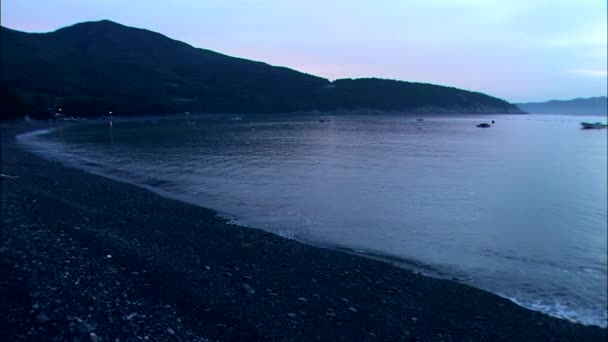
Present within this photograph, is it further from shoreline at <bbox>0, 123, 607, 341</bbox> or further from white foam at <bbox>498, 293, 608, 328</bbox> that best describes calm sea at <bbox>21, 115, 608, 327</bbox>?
shoreline at <bbox>0, 123, 607, 341</bbox>

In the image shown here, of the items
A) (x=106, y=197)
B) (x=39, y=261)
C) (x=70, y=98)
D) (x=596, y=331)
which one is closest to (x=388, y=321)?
(x=596, y=331)

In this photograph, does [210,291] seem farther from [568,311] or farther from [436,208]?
[436,208]

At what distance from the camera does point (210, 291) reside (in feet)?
29.2

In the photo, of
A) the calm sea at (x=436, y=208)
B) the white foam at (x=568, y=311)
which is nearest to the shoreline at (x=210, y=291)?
the white foam at (x=568, y=311)

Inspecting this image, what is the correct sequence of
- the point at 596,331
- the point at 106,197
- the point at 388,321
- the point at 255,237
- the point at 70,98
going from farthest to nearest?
the point at 70,98
the point at 106,197
the point at 255,237
the point at 596,331
the point at 388,321

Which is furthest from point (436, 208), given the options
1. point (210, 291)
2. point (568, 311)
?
point (210, 291)

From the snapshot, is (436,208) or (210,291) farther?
(436,208)

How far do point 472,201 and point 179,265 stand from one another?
66.2 feet

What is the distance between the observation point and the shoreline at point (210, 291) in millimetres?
7148

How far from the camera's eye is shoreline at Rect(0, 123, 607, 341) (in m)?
7.15

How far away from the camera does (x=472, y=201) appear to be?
81.6ft

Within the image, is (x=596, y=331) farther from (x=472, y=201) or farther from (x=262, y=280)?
(x=472, y=201)

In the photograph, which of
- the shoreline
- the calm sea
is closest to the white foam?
the calm sea

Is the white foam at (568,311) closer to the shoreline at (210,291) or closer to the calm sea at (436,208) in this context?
the calm sea at (436,208)
